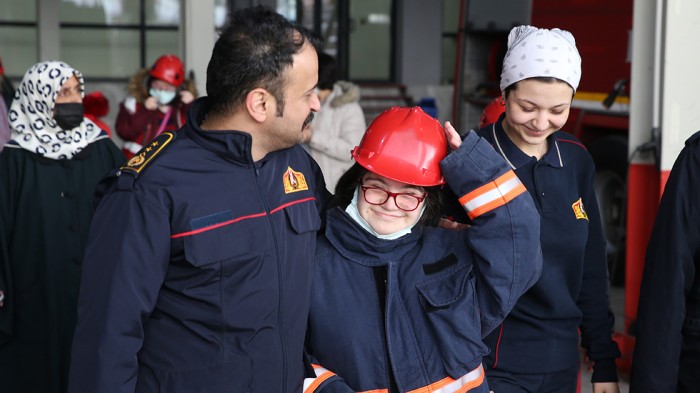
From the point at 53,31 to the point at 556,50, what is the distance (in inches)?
421

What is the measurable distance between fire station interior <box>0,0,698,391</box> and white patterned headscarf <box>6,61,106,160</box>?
2.05 m

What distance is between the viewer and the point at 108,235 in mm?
2018

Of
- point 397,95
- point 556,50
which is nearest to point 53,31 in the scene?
point 397,95

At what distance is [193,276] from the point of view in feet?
6.82

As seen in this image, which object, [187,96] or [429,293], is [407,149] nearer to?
[429,293]

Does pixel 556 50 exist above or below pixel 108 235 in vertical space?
above

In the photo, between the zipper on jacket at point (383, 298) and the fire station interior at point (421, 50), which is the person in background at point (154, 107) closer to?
the fire station interior at point (421, 50)

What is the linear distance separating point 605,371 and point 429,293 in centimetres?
91

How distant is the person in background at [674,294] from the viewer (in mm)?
2492

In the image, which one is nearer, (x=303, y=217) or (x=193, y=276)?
(x=193, y=276)

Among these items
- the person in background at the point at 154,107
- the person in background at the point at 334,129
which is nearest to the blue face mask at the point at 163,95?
the person in background at the point at 154,107

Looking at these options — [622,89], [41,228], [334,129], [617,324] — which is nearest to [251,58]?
[41,228]

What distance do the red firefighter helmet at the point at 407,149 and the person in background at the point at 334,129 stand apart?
353cm

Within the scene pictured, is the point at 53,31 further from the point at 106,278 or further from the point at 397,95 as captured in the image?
the point at 106,278
